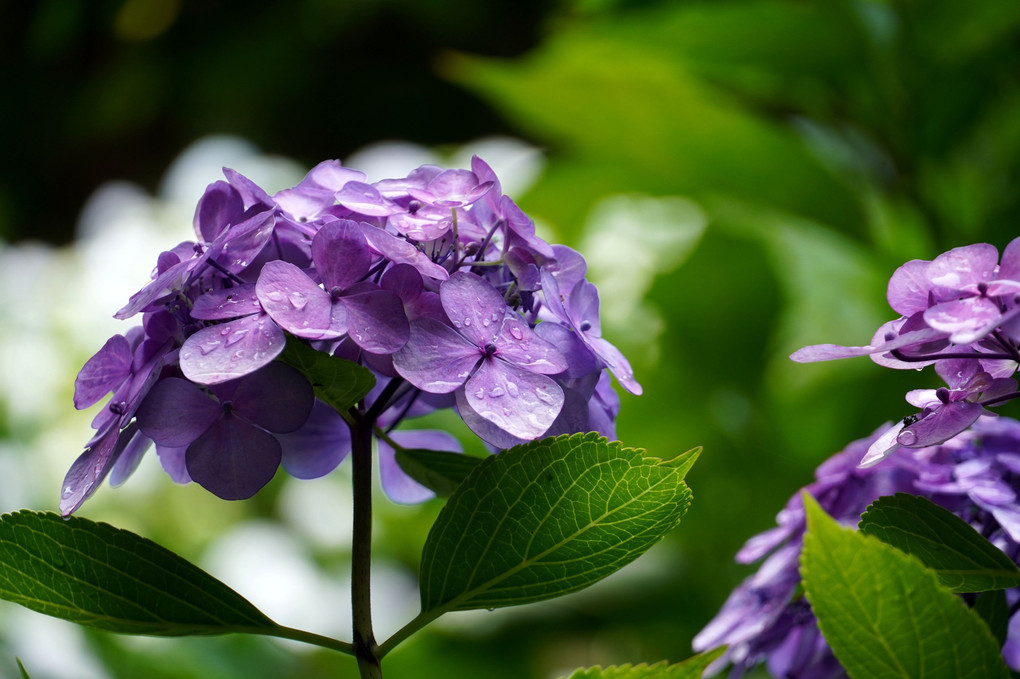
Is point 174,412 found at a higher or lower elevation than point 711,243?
higher

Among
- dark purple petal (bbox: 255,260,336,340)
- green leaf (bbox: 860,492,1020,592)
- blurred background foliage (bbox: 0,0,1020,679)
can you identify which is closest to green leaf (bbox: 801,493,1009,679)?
green leaf (bbox: 860,492,1020,592)

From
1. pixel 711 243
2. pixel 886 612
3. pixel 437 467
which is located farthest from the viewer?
pixel 711 243

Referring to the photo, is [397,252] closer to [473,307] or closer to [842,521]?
[473,307]

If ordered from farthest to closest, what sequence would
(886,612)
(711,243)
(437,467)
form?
(711,243)
(437,467)
(886,612)

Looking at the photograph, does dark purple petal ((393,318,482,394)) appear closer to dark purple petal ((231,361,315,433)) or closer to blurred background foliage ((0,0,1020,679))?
dark purple petal ((231,361,315,433))

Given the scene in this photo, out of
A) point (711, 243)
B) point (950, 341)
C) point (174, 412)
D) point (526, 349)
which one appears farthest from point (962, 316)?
point (711, 243)

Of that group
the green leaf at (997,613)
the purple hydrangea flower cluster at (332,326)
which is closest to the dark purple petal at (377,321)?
the purple hydrangea flower cluster at (332,326)

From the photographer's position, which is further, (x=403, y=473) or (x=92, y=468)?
(x=403, y=473)
